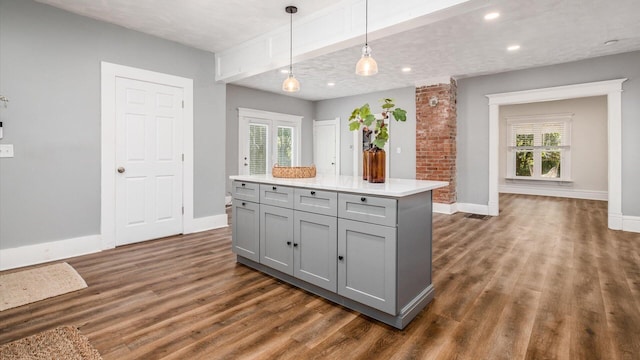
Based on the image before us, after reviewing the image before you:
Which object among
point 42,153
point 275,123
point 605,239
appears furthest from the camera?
point 275,123

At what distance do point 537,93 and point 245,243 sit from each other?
5363mm

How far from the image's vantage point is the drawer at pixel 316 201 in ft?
7.64

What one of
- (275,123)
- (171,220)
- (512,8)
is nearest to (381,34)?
(512,8)

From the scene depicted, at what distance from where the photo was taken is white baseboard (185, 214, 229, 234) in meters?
4.57

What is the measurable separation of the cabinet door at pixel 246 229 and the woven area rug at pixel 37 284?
132 centimetres

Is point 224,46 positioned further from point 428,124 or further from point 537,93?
point 537,93

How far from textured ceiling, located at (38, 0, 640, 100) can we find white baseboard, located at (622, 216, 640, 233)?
A: 2.44 meters

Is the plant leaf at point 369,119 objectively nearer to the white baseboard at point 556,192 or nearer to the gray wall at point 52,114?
the gray wall at point 52,114

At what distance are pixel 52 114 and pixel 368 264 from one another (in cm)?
361

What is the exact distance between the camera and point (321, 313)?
2.25 meters

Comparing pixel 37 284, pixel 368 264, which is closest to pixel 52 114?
pixel 37 284

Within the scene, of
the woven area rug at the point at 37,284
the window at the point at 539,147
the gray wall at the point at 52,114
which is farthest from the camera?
the window at the point at 539,147

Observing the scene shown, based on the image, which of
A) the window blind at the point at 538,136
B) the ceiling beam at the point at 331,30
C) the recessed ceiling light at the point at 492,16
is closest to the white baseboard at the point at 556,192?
the window blind at the point at 538,136

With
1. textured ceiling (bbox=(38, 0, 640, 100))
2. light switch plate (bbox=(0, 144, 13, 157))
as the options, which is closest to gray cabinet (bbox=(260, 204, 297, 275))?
textured ceiling (bbox=(38, 0, 640, 100))
